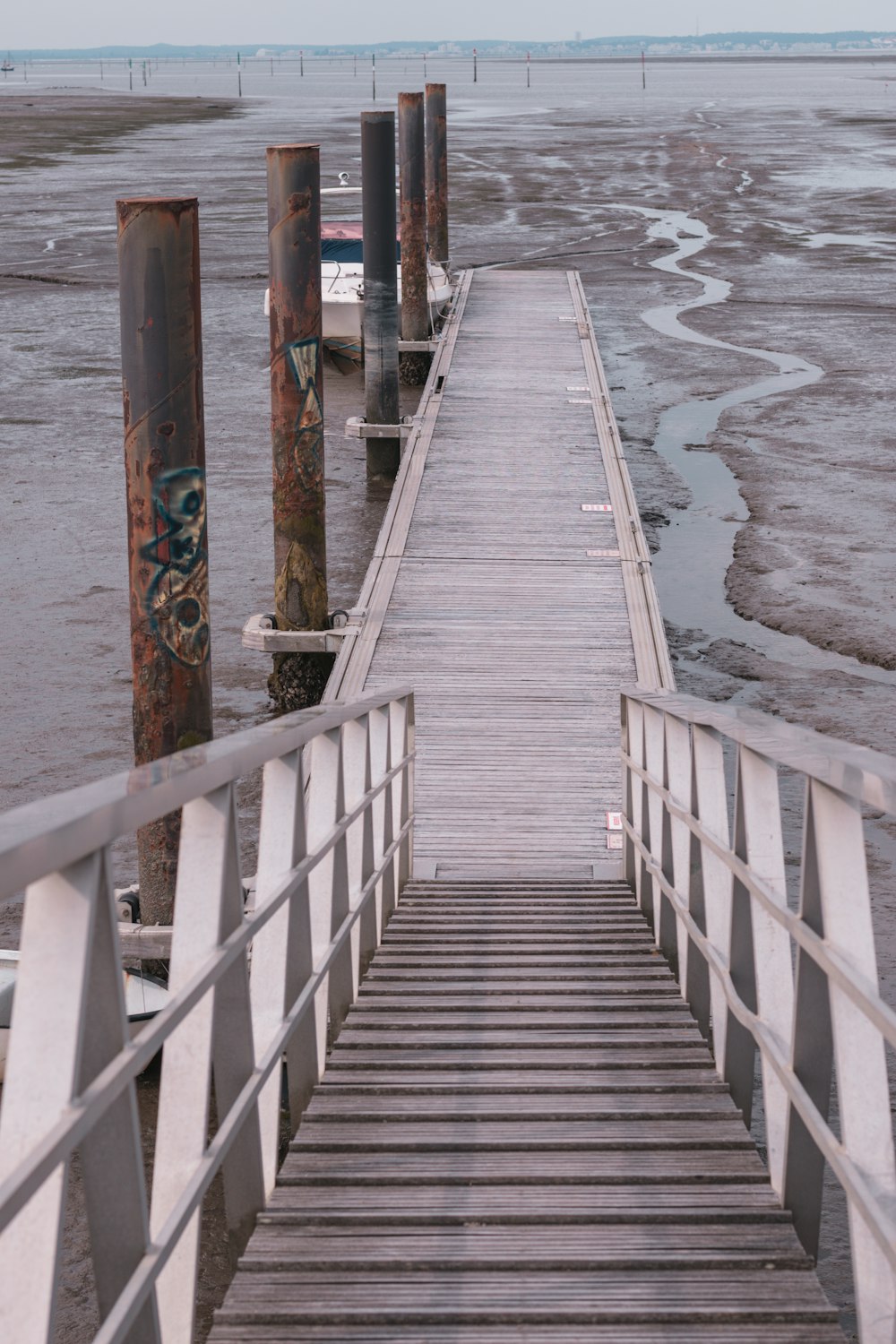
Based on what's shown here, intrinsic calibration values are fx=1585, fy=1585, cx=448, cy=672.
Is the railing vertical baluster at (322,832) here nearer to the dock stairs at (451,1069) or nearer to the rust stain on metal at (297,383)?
the dock stairs at (451,1069)

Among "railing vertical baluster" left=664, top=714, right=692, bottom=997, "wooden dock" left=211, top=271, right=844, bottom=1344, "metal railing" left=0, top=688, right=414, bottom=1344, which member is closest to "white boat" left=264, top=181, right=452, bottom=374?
"wooden dock" left=211, top=271, right=844, bottom=1344

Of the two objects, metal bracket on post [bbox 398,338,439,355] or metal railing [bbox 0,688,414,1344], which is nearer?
metal railing [bbox 0,688,414,1344]

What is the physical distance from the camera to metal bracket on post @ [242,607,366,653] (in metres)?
10.8

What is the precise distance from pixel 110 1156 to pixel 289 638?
8977mm

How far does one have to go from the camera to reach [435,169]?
25.8 meters

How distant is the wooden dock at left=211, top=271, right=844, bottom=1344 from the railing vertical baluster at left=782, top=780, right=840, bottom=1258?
0.05 metres

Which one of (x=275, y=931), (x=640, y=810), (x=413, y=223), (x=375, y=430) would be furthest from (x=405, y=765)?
(x=413, y=223)

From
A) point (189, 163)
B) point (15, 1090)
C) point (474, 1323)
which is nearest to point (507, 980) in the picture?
point (474, 1323)

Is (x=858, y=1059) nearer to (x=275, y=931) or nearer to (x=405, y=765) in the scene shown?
(x=275, y=931)

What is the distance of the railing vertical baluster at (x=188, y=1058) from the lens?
93.6 inches

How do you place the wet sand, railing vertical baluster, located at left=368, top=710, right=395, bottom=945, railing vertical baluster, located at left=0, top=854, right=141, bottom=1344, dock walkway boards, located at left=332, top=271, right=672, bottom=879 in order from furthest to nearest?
1. the wet sand
2. dock walkway boards, located at left=332, top=271, right=672, bottom=879
3. railing vertical baluster, located at left=368, top=710, right=395, bottom=945
4. railing vertical baluster, located at left=0, top=854, right=141, bottom=1344

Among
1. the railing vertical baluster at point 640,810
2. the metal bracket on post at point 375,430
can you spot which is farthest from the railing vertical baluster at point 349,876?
the metal bracket on post at point 375,430

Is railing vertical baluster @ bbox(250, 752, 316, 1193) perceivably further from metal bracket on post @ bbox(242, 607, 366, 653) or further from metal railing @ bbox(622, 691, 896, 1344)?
metal bracket on post @ bbox(242, 607, 366, 653)

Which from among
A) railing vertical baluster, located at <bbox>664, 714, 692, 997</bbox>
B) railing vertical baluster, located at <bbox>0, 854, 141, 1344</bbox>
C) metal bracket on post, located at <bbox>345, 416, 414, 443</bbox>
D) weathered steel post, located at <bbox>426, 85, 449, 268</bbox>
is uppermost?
weathered steel post, located at <bbox>426, 85, 449, 268</bbox>
